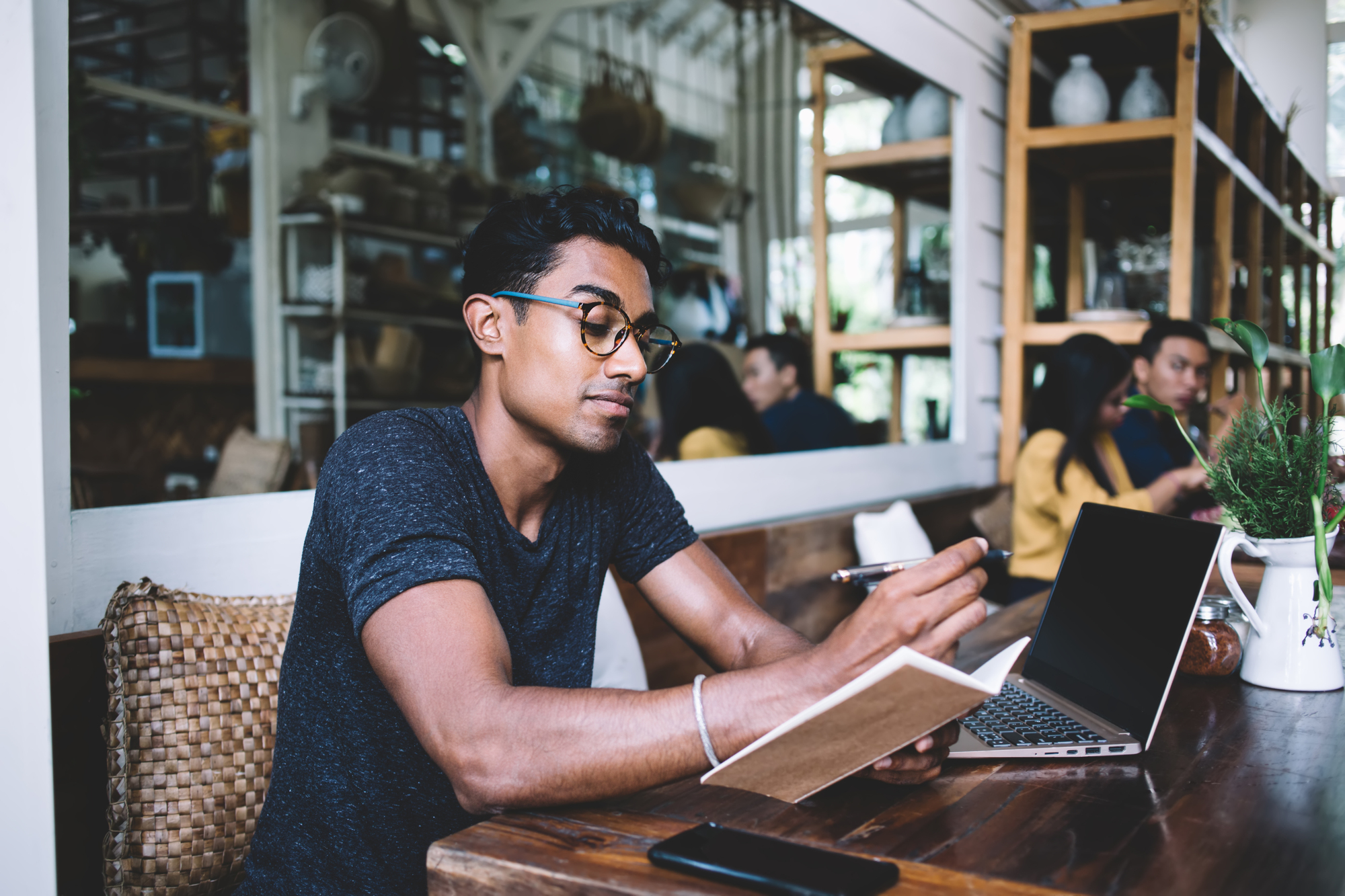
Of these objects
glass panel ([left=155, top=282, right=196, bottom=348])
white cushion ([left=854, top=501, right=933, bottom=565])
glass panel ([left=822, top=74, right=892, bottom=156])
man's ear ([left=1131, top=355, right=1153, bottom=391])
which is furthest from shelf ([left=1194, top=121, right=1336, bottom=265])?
glass panel ([left=155, top=282, right=196, bottom=348])

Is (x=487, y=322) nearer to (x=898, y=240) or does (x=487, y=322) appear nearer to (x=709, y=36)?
(x=898, y=240)

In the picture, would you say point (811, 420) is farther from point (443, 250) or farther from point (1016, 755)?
point (443, 250)

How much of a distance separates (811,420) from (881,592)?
8.60 feet

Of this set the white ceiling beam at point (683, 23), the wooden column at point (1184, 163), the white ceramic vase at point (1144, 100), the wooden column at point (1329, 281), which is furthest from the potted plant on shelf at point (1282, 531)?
the white ceiling beam at point (683, 23)

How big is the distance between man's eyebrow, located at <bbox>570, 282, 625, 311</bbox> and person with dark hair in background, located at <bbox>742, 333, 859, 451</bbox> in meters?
1.92

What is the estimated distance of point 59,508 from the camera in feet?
4.50

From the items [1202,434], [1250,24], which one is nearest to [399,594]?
[1202,434]

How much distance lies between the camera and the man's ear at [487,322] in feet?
4.45

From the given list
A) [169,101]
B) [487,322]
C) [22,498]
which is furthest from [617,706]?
[169,101]

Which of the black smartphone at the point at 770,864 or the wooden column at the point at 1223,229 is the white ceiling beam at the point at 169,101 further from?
the black smartphone at the point at 770,864

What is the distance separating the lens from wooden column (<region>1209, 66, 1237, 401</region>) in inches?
153

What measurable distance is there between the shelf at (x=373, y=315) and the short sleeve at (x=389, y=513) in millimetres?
3775

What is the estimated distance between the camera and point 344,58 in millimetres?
4863

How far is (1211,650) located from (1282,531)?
0.63ft
